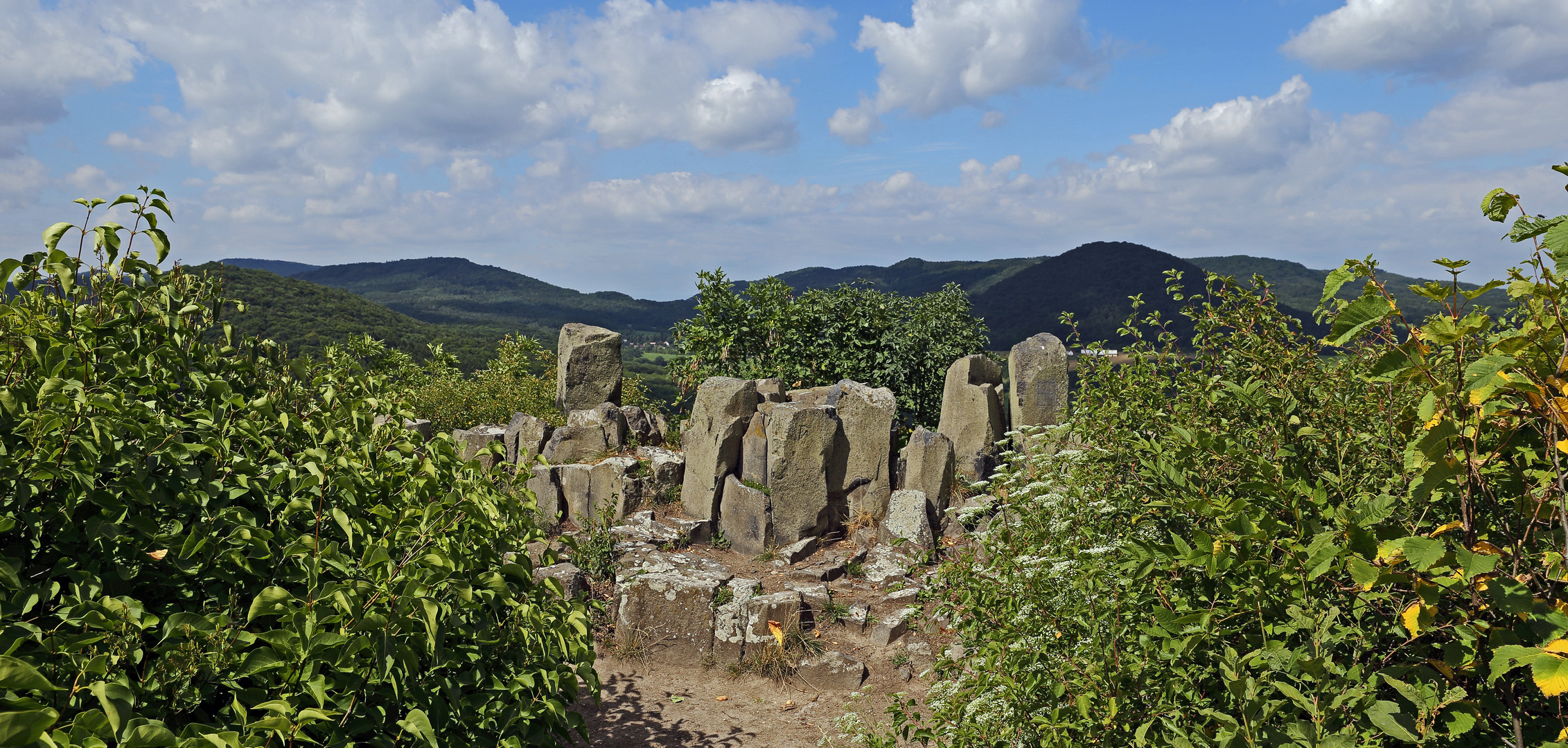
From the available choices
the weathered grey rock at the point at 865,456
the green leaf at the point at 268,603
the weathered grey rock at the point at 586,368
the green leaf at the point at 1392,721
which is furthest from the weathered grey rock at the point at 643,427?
the green leaf at the point at 1392,721

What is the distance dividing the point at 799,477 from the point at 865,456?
0.93 m

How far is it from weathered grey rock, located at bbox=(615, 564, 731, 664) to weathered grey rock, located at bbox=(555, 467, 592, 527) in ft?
7.67

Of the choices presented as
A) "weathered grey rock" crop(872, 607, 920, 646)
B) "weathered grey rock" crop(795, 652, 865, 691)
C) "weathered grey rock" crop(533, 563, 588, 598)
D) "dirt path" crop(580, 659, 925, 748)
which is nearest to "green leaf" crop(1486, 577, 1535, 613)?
"dirt path" crop(580, 659, 925, 748)

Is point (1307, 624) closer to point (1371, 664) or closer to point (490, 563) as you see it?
point (1371, 664)

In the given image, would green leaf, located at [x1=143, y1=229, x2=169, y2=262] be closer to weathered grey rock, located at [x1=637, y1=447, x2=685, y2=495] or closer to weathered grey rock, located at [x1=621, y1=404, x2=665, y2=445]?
weathered grey rock, located at [x1=637, y1=447, x2=685, y2=495]

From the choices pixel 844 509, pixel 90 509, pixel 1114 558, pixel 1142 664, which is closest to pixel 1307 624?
pixel 1142 664

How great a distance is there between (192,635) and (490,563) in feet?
2.56

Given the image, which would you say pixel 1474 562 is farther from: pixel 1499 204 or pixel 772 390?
pixel 772 390

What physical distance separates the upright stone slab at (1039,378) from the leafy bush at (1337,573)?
6.57 m

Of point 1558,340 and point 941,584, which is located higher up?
point 1558,340

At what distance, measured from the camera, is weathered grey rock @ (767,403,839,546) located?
9078mm

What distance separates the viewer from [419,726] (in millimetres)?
1895

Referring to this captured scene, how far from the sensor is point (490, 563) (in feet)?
8.24

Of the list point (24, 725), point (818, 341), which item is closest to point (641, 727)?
point (24, 725)
